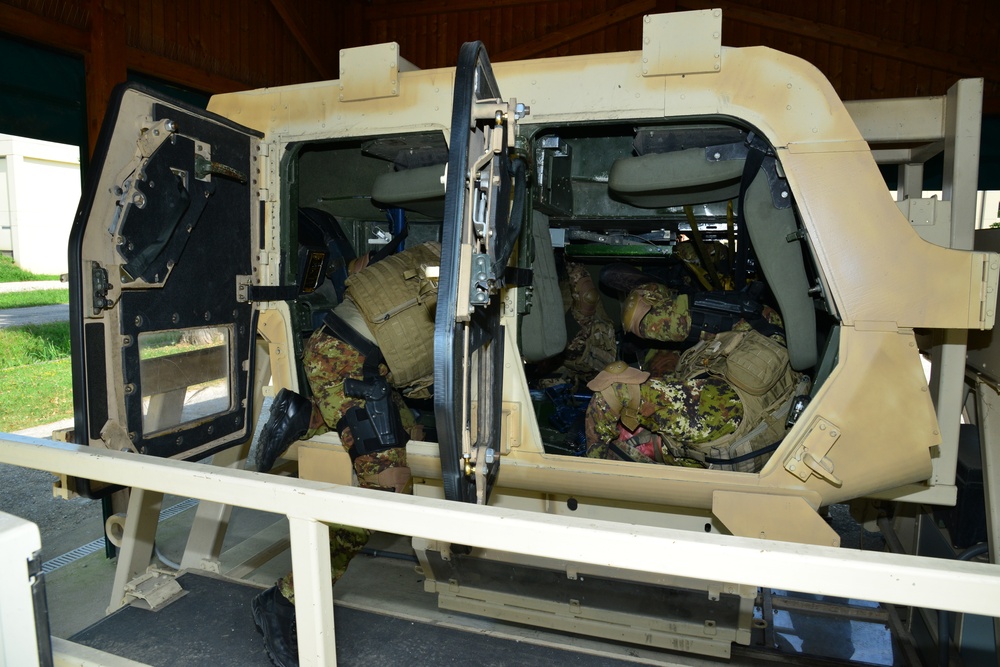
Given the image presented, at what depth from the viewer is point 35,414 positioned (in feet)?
21.9

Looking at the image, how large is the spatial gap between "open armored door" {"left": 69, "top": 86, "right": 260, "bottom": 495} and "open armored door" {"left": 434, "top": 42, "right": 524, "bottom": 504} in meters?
1.18

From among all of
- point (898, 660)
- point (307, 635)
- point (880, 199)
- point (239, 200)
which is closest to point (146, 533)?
point (239, 200)

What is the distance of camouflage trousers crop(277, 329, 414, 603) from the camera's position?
265cm

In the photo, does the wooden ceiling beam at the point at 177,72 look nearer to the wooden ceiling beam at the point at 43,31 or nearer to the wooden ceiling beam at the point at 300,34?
the wooden ceiling beam at the point at 43,31

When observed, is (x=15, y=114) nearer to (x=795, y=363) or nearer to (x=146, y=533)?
(x=146, y=533)

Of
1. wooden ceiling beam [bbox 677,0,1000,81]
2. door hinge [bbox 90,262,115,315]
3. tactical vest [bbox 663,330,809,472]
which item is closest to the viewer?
door hinge [bbox 90,262,115,315]

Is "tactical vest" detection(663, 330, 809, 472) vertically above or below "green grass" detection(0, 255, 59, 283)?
below

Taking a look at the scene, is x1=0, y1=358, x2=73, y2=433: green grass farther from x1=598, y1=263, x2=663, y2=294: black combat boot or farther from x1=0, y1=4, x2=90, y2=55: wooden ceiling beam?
x1=598, y1=263, x2=663, y2=294: black combat boot

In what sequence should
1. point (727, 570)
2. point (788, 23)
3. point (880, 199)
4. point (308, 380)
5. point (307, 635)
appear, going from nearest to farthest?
1. point (727, 570)
2. point (307, 635)
3. point (880, 199)
4. point (308, 380)
5. point (788, 23)

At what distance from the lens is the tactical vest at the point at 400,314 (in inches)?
108

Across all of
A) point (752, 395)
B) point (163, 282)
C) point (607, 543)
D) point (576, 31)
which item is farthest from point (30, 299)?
point (607, 543)

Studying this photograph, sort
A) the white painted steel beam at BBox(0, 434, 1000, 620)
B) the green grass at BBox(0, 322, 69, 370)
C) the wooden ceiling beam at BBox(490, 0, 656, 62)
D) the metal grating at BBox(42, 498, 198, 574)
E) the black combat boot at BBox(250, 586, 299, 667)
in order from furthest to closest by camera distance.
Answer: the green grass at BBox(0, 322, 69, 370)
the wooden ceiling beam at BBox(490, 0, 656, 62)
the metal grating at BBox(42, 498, 198, 574)
the black combat boot at BBox(250, 586, 299, 667)
the white painted steel beam at BBox(0, 434, 1000, 620)

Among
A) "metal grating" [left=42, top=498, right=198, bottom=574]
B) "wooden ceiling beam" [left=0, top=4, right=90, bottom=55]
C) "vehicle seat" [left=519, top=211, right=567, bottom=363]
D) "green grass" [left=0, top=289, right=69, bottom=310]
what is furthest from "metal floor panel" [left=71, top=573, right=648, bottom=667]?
"green grass" [left=0, top=289, right=69, bottom=310]

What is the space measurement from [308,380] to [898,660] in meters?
3.21
